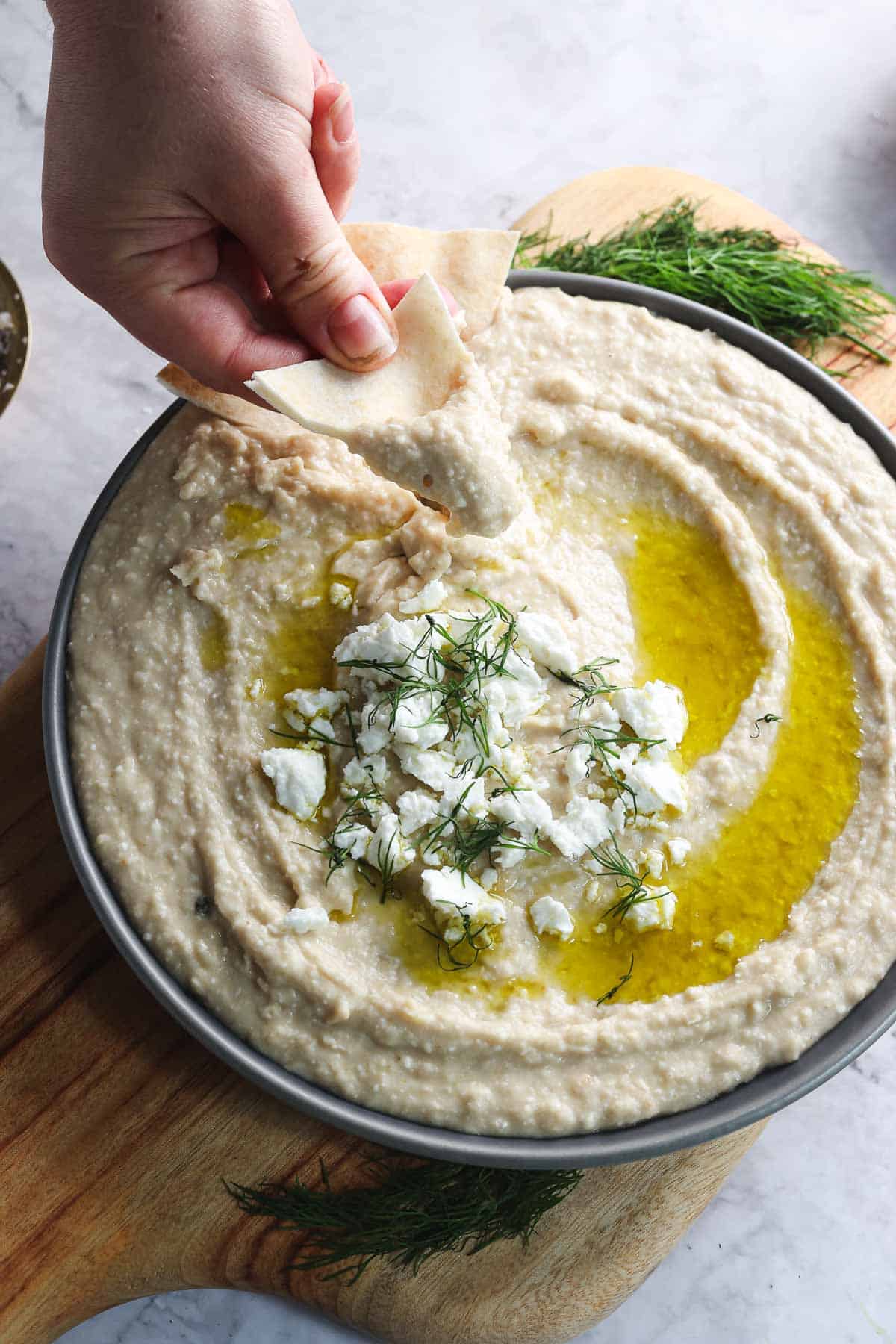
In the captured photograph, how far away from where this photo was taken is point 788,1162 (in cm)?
413

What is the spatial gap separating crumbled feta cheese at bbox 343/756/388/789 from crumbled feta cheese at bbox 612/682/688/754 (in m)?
0.64

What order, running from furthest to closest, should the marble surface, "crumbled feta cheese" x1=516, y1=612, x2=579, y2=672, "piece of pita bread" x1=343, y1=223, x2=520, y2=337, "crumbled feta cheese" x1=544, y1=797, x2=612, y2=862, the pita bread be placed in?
the marble surface
"piece of pita bread" x1=343, y1=223, x2=520, y2=337
"crumbled feta cheese" x1=516, y1=612, x2=579, y2=672
"crumbled feta cheese" x1=544, y1=797, x2=612, y2=862
the pita bread

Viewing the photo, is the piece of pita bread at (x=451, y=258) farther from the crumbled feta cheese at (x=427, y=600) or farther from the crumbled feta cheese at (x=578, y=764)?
the crumbled feta cheese at (x=578, y=764)

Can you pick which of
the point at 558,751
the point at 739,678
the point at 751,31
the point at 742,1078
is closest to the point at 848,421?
the point at 739,678

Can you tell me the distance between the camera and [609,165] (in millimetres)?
5273

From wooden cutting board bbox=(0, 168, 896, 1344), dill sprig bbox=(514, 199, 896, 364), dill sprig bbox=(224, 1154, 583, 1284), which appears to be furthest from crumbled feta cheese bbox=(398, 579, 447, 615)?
dill sprig bbox=(514, 199, 896, 364)

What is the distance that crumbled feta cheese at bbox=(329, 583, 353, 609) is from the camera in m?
3.28

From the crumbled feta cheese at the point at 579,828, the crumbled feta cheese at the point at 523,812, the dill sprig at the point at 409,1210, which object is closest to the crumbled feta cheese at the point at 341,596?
the crumbled feta cheese at the point at 523,812

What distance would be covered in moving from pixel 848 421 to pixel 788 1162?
2.53 m

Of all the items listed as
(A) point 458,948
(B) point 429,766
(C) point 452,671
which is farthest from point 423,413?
Answer: (A) point 458,948

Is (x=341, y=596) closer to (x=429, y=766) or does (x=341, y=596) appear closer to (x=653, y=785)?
(x=429, y=766)

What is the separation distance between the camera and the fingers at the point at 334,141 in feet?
9.68

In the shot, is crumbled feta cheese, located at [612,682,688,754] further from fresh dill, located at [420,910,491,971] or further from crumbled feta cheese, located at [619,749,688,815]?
fresh dill, located at [420,910,491,971]

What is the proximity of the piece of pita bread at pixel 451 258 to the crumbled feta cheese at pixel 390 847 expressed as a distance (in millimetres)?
1462
